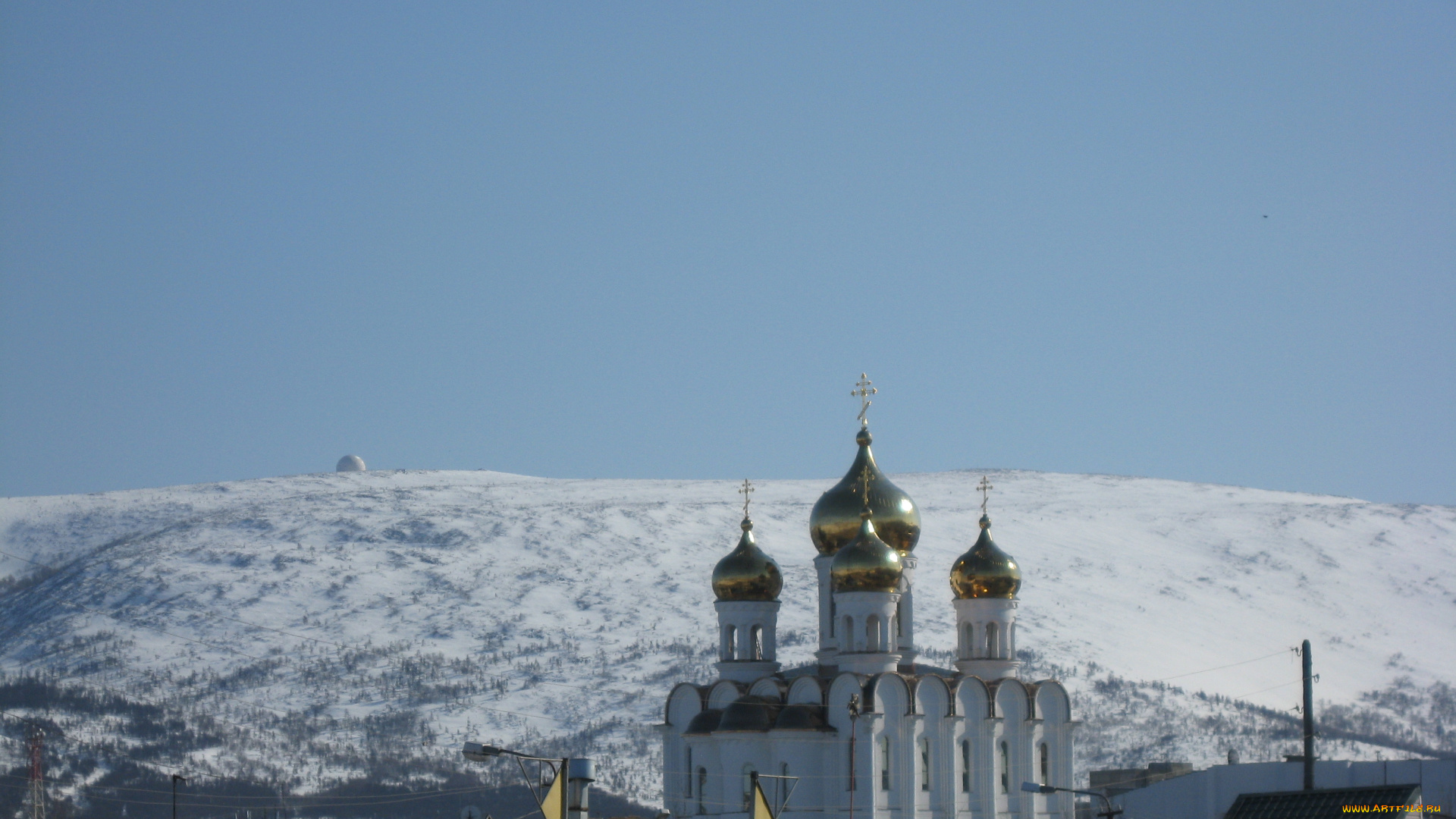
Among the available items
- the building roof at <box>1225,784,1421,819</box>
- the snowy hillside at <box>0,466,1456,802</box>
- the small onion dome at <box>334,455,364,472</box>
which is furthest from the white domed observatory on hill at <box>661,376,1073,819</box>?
the small onion dome at <box>334,455,364,472</box>

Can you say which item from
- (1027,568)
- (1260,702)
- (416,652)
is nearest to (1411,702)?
(1260,702)

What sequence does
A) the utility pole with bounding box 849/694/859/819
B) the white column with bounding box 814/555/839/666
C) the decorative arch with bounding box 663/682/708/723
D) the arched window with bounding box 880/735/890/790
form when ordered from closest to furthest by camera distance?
the utility pole with bounding box 849/694/859/819 → the arched window with bounding box 880/735/890/790 → the decorative arch with bounding box 663/682/708/723 → the white column with bounding box 814/555/839/666

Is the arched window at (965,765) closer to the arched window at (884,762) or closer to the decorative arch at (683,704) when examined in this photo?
the arched window at (884,762)

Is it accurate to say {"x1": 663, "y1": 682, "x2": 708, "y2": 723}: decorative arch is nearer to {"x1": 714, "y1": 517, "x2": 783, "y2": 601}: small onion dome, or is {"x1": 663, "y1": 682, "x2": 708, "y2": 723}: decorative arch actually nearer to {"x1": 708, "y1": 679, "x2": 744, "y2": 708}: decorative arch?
{"x1": 708, "y1": 679, "x2": 744, "y2": 708}: decorative arch

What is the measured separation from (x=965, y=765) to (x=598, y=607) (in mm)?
97066

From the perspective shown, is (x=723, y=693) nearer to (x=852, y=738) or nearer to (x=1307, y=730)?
(x=852, y=738)

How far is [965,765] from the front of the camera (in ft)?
152

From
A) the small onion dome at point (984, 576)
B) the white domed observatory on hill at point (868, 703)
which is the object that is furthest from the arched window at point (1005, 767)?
the small onion dome at point (984, 576)

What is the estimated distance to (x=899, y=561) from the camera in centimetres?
4628

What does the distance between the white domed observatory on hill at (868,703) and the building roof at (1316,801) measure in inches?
200

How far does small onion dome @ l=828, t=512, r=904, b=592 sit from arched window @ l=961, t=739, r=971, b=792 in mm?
4263

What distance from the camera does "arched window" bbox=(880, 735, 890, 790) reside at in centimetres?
4472

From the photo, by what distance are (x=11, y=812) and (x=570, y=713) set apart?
117 ft

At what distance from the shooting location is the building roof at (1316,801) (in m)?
39.2
